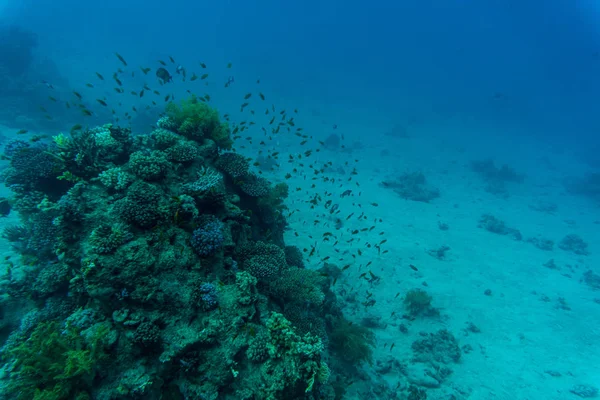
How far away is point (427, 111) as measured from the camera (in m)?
71.9

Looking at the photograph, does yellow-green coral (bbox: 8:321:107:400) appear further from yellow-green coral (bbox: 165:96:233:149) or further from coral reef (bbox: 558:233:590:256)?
coral reef (bbox: 558:233:590:256)

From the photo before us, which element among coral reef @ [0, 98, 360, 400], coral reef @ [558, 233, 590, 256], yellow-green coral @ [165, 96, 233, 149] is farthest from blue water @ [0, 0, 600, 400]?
yellow-green coral @ [165, 96, 233, 149]

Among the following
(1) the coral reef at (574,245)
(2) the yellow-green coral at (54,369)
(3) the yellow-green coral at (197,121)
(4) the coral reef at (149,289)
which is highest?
(1) the coral reef at (574,245)

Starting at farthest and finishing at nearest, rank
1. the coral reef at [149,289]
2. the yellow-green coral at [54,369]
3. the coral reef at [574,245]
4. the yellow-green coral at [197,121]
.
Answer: the coral reef at [574,245], the yellow-green coral at [197,121], the coral reef at [149,289], the yellow-green coral at [54,369]

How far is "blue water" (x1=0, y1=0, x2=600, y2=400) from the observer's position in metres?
13.3

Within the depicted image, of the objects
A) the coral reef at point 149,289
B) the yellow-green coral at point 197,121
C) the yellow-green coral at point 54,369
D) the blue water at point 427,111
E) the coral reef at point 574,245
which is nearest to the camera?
the yellow-green coral at point 54,369

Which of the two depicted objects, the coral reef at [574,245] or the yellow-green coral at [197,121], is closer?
the yellow-green coral at [197,121]

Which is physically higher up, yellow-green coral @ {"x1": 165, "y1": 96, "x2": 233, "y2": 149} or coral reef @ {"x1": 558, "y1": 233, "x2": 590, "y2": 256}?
coral reef @ {"x1": 558, "y1": 233, "x2": 590, "y2": 256}

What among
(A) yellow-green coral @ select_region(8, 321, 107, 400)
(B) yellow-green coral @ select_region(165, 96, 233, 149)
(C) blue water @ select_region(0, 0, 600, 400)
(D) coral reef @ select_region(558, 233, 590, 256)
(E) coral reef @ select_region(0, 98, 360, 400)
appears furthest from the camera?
(D) coral reef @ select_region(558, 233, 590, 256)

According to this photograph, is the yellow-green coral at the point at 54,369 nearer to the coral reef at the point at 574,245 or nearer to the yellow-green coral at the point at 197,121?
the yellow-green coral at the point at 197,121

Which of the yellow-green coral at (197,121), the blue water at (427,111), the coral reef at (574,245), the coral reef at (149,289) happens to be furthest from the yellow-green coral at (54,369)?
the coral reef at (574,245)

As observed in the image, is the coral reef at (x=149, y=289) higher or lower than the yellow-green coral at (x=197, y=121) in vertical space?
lower

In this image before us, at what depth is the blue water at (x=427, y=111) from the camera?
1331 centimetres

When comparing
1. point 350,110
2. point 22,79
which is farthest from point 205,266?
point 350,110
